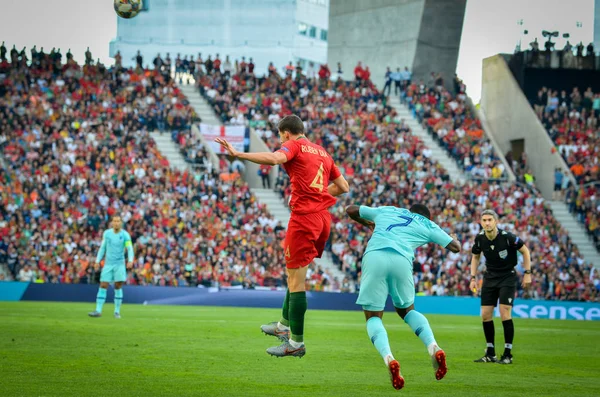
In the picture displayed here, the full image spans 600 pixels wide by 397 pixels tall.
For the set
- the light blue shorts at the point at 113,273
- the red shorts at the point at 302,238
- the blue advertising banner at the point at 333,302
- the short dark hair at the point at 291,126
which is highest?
the short dark hair at the point at 291,126

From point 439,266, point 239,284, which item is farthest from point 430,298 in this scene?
point 239,284

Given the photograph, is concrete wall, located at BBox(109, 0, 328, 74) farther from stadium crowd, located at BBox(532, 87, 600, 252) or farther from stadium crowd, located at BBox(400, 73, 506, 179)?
stadium crowd, located at BBox(532, 87, 600, 252)

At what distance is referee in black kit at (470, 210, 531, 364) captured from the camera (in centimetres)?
1564

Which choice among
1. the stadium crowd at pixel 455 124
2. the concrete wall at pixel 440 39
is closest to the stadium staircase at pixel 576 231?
the stadium crowd at pixel 455 124

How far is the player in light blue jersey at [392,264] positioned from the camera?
1094 centimetres

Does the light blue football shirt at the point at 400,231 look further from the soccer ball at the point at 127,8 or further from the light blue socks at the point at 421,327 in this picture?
the soccer ball at the point at 127,8

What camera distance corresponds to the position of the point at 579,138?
46.2m

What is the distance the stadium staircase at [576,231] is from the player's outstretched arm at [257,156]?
106 ft

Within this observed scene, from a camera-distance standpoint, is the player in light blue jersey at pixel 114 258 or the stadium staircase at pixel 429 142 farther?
the stadium staircase at pixel 429 142

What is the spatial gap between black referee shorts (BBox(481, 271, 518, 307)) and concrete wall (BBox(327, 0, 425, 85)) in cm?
3428

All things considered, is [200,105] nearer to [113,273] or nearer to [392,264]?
[113,273]

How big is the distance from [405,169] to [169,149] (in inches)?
412

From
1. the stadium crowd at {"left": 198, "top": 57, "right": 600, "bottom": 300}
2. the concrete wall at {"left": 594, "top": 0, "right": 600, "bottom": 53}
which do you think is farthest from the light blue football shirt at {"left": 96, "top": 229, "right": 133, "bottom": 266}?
the concrete wall at {"left": 594, "top": 0, "right": 600, "bottom": 53}

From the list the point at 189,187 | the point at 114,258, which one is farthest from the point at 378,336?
the point at 189,187
